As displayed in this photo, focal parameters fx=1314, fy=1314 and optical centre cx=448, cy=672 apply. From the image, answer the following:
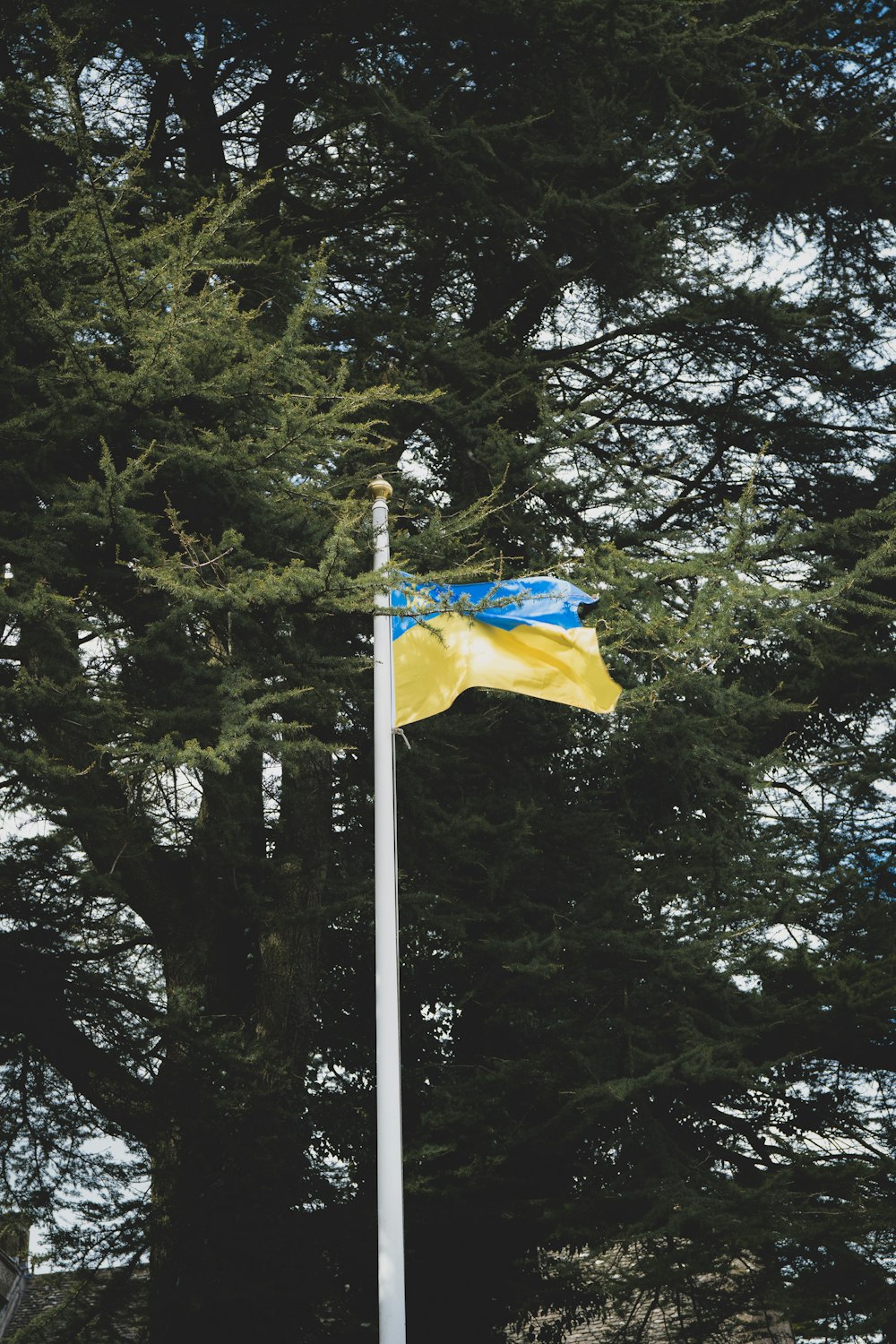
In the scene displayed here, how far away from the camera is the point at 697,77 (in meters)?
10.3

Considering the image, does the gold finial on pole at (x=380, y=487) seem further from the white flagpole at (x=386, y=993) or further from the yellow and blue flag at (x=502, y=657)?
the yellow and blue flag at (x=502, y=657)

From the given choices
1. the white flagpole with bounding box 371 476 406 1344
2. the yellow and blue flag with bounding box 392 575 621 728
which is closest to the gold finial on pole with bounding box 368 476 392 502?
the white flagpole with bounding box 371 476 406 1344

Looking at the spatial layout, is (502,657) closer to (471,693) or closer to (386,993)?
(386,993)

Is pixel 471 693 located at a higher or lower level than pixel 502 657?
higher

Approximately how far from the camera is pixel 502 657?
273 inches

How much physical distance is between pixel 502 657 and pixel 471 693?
296 centimetres

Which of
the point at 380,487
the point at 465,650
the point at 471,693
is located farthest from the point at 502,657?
the point at 471,693

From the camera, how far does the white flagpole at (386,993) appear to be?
5098 millimetres

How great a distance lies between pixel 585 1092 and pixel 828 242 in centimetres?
771

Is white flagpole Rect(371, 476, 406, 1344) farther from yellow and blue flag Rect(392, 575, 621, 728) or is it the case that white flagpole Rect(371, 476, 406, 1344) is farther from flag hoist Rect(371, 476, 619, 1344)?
yellow and blue flag Rect(392, 575, 621, 728)

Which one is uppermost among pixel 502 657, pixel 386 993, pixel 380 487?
pixel 380 487

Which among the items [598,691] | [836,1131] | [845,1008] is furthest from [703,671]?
[836,1131]

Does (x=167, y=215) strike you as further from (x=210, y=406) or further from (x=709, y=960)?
(x=709, y=960)

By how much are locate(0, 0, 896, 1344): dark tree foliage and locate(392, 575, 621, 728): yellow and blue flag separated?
401 mm
